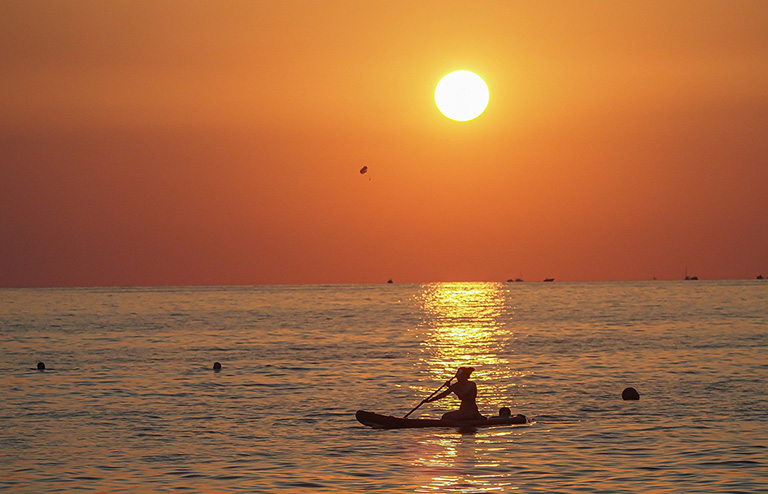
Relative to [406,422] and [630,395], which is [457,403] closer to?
[630,395]

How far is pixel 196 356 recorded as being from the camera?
2736 inches

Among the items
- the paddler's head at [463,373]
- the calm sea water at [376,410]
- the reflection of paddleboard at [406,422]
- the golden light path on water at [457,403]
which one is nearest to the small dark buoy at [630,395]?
the calm sea water at [376,410]

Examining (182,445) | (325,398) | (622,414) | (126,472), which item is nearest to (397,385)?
(325,398)

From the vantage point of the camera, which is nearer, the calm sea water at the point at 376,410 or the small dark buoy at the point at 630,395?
the calm sea water at the point at 376,410

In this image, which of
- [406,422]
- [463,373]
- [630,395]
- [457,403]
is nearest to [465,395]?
[463,373]

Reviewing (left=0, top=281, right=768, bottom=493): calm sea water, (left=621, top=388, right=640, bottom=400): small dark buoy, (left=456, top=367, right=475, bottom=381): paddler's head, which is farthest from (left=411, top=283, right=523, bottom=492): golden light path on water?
(left=621, top=388, right=640, bottom=400): small dark buoy

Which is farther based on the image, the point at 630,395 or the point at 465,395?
the point at 630,395

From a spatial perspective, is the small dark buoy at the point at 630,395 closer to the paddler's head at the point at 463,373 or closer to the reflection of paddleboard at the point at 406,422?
the reflection of paddleboard at the point at 406,422

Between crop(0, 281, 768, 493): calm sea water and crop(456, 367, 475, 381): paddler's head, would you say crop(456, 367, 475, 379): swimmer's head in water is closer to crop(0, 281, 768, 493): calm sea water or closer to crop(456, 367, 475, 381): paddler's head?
crop(456, 367, 475, 381): paddler's head

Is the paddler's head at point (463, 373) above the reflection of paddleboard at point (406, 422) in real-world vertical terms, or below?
above

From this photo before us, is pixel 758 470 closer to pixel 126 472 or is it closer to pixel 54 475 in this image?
pixel 126 472

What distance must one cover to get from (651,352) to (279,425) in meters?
40.2

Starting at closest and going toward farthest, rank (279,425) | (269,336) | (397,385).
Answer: (279,425) → (397,385) → (269,336)

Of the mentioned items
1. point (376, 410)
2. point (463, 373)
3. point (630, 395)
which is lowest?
point (376, 410)
